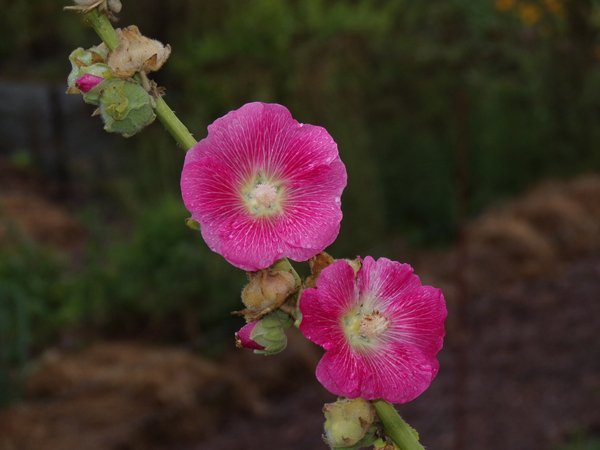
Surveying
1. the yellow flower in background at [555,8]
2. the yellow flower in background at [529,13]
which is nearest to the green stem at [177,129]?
the yellow flower in background at [555,8]

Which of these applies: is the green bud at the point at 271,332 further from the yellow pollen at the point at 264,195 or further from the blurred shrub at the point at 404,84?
the blurred shrub at the point at 404,84

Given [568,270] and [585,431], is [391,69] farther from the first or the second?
[585,431]

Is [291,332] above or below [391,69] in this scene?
below

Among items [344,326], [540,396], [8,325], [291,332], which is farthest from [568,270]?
[344,326]

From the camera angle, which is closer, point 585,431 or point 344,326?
point 344,326

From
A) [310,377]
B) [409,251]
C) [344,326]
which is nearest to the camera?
[344,326]

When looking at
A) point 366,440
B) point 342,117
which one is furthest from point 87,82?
point 342,117

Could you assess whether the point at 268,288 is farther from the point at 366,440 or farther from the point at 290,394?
the point at 290,394
